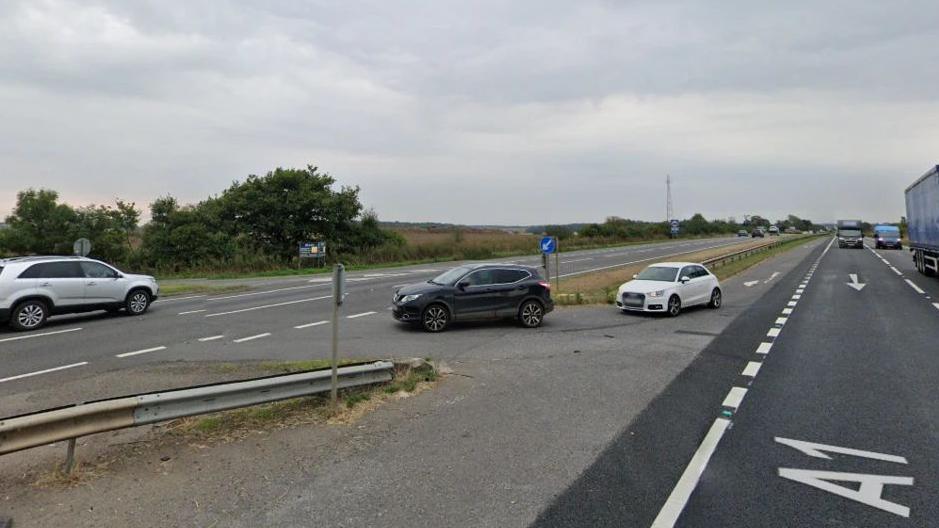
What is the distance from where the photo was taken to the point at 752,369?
8594 mm

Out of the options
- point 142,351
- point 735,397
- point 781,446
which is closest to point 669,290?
point 735,397

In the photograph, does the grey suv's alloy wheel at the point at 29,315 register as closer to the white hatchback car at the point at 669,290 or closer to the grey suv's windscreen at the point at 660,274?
the white hatchback car at the point at 669,290

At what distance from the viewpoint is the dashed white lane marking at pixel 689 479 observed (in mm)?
3965

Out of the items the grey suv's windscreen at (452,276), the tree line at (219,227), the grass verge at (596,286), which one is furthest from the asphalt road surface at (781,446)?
the tree line at (219,227)

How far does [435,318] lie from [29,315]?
9.61 metres

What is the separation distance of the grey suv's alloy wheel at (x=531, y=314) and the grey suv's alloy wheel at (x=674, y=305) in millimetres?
3649

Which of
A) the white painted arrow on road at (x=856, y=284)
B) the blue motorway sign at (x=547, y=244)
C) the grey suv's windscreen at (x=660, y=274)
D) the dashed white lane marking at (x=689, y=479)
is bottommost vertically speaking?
the white painted arrow on road at (x=856, y=284)

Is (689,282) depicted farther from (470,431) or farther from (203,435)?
(203,435)

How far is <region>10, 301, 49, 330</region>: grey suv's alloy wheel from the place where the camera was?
43.6 ft

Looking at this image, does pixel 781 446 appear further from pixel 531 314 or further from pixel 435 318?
pixel 531 314

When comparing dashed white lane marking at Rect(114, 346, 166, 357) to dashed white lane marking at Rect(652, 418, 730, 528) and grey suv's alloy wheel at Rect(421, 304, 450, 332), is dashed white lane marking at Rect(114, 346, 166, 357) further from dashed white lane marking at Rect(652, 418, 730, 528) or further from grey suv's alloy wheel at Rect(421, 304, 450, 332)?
dashed white lane marking at Rect(652, 418, 730, 528)

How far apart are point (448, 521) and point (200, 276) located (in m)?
34.0

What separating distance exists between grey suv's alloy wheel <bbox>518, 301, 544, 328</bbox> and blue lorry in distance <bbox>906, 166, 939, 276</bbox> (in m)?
15.2

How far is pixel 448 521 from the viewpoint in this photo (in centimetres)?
393
